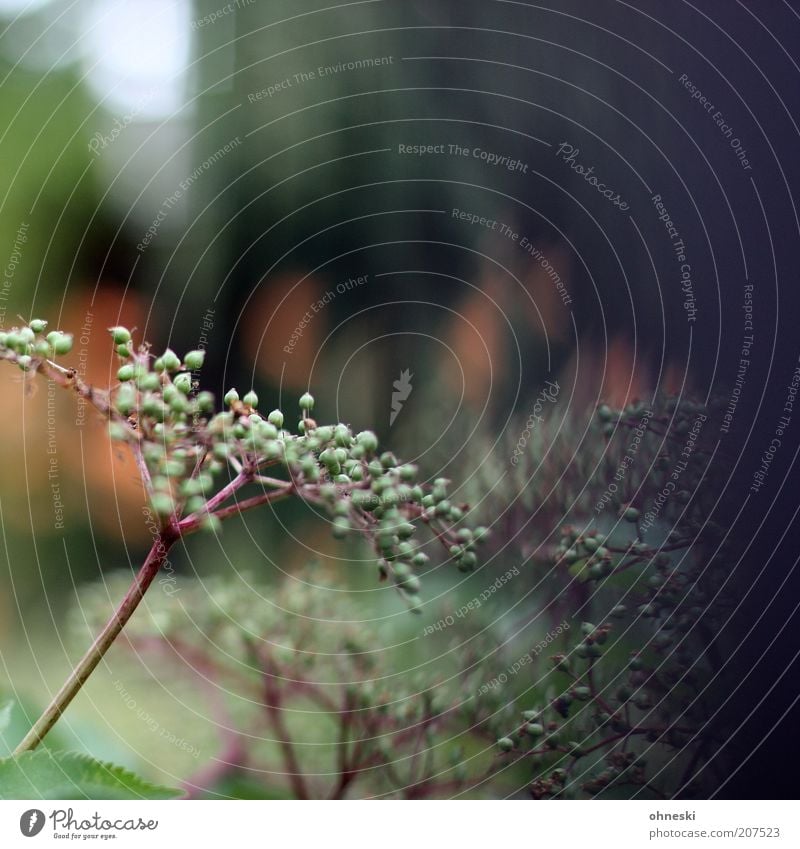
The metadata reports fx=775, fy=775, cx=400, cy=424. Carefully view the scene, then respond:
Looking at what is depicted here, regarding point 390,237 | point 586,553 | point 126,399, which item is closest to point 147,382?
point 126,399

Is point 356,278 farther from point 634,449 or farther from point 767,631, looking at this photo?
point 767,631

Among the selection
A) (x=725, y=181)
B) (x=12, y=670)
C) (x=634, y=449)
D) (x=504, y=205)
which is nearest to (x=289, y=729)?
(x=12, y=670)

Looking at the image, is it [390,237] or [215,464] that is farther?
[390,237]

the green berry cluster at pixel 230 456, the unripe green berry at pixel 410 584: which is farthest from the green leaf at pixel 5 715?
the unripe green berry at pixel 410 584

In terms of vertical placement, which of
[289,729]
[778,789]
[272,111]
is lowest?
[778,789]
